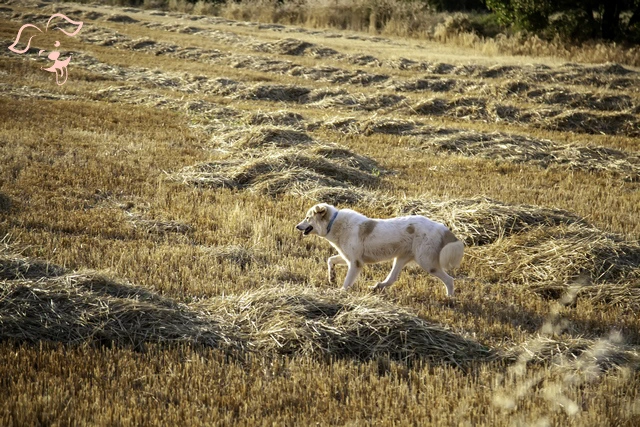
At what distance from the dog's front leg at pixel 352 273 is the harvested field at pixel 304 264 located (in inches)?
7.3

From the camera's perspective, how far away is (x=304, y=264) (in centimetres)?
707

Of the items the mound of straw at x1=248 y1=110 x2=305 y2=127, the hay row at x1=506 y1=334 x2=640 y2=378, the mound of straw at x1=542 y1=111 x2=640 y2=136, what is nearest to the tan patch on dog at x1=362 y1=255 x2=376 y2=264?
the hay row at x1=506 y1=334 x2=640 y2=378

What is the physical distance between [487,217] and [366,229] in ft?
7.90

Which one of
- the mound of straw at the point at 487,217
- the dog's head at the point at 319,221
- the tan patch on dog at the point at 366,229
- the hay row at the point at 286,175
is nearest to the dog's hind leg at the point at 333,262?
the dog's head at the point at 319,221

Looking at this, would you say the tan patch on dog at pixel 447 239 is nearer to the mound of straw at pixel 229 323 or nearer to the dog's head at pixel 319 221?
the mound of straw at pixel 229 323

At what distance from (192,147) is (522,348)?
349 inches

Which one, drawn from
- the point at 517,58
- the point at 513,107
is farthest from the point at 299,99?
the point at 517,58

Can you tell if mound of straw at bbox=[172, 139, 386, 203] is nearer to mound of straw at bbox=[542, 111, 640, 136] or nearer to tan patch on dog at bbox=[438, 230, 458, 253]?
tan patch on dog at bbox=[438, 230, 458, 253]

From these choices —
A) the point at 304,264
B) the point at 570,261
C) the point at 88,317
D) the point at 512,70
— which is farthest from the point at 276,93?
the point at 88,317

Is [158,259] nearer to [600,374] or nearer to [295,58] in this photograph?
[600,374]

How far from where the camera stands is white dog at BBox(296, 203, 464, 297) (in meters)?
6.32

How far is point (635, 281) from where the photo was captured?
6539 millimetres

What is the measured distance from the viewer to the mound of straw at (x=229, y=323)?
495 centimetres

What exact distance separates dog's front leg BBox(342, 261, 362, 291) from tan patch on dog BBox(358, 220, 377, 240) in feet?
0.96
